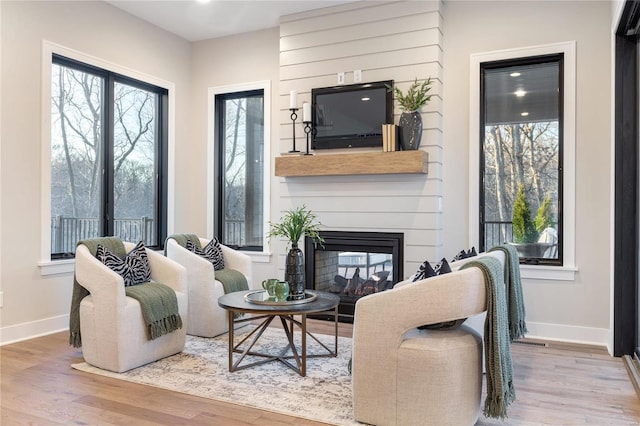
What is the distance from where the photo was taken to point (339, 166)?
4.71 m

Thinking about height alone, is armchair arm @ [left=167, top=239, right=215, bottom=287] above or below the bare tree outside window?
below

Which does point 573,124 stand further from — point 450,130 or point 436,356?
point 436,356

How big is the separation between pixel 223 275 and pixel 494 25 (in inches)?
132

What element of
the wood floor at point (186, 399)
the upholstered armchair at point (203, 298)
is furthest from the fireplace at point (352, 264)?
the wood floor at point (186, 399)

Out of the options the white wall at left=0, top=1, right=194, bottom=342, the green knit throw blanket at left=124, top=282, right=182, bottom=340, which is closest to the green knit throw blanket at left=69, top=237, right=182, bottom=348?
the green knit throw blanket at left=124, top=282, right=182, bottom=340

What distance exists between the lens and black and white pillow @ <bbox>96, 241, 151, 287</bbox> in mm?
3490

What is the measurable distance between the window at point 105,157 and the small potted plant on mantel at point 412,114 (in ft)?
9.48

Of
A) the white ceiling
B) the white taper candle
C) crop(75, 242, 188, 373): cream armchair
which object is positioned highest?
the white ceiling

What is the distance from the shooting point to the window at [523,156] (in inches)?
168

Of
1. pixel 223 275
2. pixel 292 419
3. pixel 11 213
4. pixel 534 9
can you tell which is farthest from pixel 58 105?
pixel 534 9

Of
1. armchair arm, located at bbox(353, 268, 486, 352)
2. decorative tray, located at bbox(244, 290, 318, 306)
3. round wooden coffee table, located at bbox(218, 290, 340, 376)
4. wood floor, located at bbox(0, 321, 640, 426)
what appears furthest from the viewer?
decorative tray, located at bbox(244, 290, 318, 306)

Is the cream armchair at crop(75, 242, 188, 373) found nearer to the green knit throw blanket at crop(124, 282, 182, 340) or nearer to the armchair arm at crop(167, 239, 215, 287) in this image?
the green knit throw blanket at crop(124, 282, 182, 340)

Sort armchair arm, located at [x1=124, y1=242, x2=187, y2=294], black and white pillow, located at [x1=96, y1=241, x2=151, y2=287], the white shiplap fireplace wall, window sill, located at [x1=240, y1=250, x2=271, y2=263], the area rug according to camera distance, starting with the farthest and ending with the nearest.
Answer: window sill, located at [x1=240, y1=250, x2=271, y2=263], the white shiplap fireplace wall, armchair arm, located at [x1=124, y1=242, x2=187, y2=294], black and white pillow, located at [x1=96, y1=241, x2=151, y2=287], the area rug

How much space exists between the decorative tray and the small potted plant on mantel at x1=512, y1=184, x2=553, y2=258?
2.05 meters
